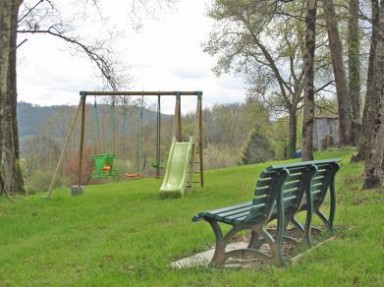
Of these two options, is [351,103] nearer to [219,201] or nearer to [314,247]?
[219,201]

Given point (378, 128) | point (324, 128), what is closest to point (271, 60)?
point (324, 128)

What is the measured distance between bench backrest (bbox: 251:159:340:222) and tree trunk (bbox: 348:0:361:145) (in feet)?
44.6

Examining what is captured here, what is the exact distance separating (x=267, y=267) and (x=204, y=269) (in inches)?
24.0

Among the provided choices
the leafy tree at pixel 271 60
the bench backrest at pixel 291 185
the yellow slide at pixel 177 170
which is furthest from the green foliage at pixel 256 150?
the bench backrest at pixel 291 185

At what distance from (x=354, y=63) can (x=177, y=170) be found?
12266mm

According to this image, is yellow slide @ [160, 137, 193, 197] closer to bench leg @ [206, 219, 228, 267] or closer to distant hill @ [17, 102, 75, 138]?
bench leg @ [206, 219, 228, 267]

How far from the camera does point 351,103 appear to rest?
76.4ft

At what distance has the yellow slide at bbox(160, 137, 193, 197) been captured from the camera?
14078 mm

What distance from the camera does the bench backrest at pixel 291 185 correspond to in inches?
221

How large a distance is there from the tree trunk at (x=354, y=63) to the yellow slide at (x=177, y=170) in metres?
7.96

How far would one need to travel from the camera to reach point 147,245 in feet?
24.2

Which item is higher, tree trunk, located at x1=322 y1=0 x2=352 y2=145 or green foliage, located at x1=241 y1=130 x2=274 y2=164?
tree trunk, located at x1=322 y1=0 x2=352 y2=145

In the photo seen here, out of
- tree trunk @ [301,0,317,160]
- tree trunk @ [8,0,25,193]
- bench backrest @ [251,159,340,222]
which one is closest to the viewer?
bench backrest @ [251,159,340,222]

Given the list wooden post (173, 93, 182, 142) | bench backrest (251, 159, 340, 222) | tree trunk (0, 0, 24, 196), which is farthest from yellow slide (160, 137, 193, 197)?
bench backrest (251, 159, 340, 222)
